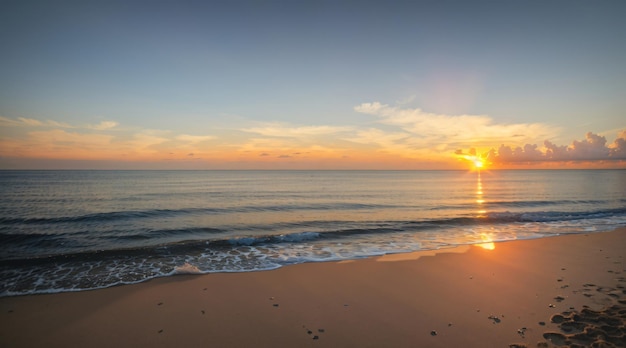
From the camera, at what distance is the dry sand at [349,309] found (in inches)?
266

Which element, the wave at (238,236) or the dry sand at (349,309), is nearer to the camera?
the dry sand at (349,309)

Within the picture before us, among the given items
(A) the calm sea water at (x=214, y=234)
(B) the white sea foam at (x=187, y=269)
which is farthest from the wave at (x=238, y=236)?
(B) the white sea foam at (x=187, y=269)

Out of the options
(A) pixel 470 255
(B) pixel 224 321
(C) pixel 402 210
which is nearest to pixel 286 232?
(A) pixel 470 255

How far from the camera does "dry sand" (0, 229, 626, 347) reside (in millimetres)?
6758

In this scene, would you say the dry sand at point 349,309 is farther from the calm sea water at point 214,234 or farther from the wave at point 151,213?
the wave at point 151,213

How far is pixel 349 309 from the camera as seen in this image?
27.2ft

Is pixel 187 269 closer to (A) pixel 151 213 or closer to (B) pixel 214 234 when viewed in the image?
(B) pixel 214 234

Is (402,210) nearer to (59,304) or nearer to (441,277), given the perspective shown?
(441,277)

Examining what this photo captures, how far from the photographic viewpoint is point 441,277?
11.0m

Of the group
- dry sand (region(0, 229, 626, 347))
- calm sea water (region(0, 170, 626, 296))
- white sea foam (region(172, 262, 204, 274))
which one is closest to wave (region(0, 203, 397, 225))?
calm sea water (region(0, 170, 626, 296))

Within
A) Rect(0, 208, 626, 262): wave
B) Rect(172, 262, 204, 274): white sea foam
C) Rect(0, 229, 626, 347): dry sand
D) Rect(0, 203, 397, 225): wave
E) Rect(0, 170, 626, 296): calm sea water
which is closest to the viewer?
Rect(0, 229, 626, 347): dry sand

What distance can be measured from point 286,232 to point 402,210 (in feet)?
49.7

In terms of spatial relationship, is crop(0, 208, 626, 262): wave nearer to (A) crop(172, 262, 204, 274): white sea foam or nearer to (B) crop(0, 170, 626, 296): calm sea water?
(B) crop(0, 170, 626, 296): calm sea water

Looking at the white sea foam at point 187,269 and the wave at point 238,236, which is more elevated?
the white sea foam at point 187,269
